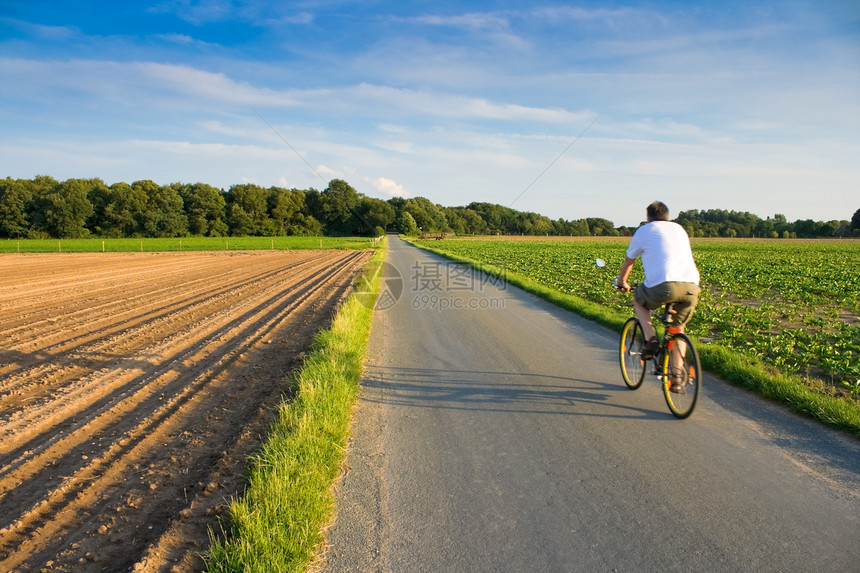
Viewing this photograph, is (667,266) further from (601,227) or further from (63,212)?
(601,227)

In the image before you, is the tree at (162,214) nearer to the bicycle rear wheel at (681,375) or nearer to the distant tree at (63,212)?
the distant tree at (63,212)

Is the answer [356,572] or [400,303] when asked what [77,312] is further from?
[356,572]

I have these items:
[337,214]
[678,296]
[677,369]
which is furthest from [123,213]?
[677,369]

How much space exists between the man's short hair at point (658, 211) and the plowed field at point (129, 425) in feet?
15.0

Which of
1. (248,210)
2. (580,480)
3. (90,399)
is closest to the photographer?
(580,480)

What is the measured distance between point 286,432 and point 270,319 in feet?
22.5

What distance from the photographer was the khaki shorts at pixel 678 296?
4.60 meters

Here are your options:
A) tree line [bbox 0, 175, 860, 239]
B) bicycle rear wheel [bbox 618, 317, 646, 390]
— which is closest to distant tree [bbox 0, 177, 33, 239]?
tree line [bbox 0, 175, 860, 239]

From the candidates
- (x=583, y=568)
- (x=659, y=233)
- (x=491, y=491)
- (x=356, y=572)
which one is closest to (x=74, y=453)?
(x=356, y=572)

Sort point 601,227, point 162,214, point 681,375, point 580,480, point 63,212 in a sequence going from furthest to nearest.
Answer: point 601,227
point 162,214
point 63,212
point 681,375
point 580,480

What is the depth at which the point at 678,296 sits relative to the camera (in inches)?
182

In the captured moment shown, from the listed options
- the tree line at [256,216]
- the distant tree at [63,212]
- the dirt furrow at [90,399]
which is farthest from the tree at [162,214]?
the dirt furrow at [90,399]

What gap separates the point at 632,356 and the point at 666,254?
158 centimetres

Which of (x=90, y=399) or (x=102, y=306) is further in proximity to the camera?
(x=102, y=306)
